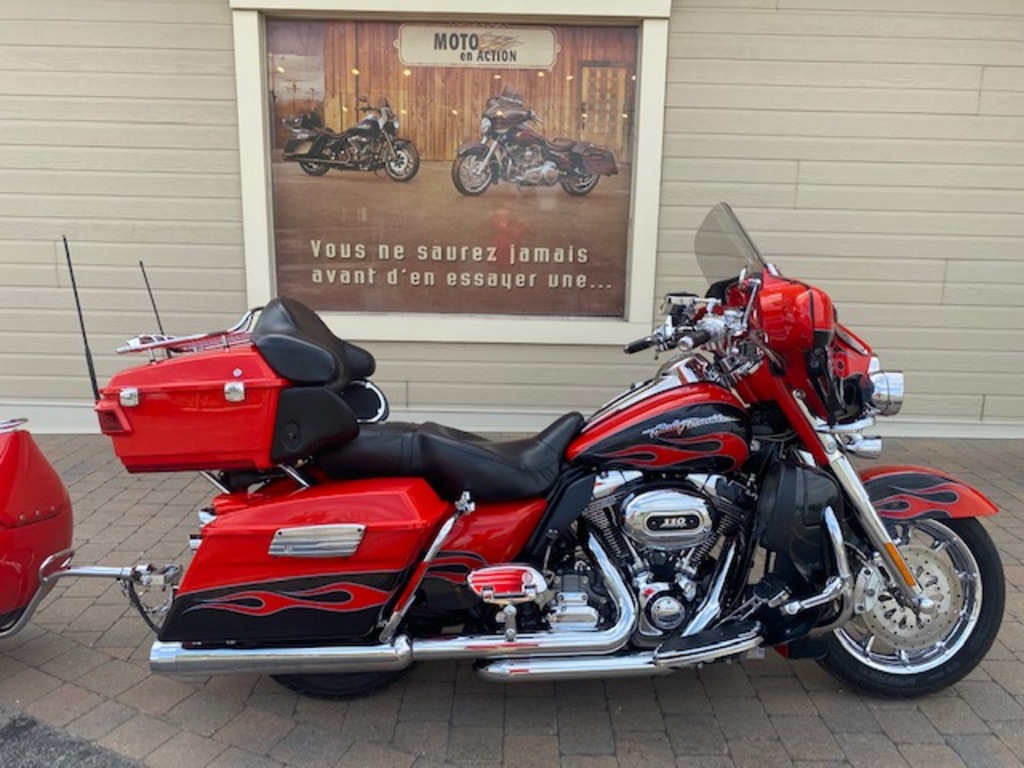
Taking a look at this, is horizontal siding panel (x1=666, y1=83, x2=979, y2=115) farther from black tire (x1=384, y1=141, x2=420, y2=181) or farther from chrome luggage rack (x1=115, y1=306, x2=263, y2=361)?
chrome luggage rack (x1=115, y1=306, x2=263, y2=361)

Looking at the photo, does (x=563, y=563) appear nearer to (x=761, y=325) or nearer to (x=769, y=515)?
(x=769, y=515)

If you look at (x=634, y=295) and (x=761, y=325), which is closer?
(x=761, y=325)

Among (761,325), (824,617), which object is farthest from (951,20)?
(824,617)

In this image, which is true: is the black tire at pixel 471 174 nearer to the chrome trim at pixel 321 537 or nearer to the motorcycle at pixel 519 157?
the motorcycle at pixel 519 157

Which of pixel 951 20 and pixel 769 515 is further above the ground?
pixel 951 20

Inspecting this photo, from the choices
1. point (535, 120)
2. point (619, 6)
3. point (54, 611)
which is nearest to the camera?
point (54, 611)

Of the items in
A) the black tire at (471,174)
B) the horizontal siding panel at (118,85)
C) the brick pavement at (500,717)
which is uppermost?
the horizontal siding panel at (118,85)

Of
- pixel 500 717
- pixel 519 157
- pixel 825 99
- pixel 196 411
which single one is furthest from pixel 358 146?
pixel 500 717

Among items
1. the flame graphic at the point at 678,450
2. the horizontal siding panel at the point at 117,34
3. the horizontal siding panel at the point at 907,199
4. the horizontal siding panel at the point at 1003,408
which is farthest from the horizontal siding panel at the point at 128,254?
the horizontal siding panel at the point at 1003,408

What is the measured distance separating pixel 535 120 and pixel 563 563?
389cm

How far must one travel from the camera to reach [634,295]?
5.49 metres

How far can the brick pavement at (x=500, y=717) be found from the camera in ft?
7.88

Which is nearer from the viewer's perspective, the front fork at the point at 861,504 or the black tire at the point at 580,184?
the front fork at the point at 861,504

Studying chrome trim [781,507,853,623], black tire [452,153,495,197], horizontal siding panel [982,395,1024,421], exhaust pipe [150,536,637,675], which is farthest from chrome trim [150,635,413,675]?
horizontal siding panel [982,395,1024,421]
